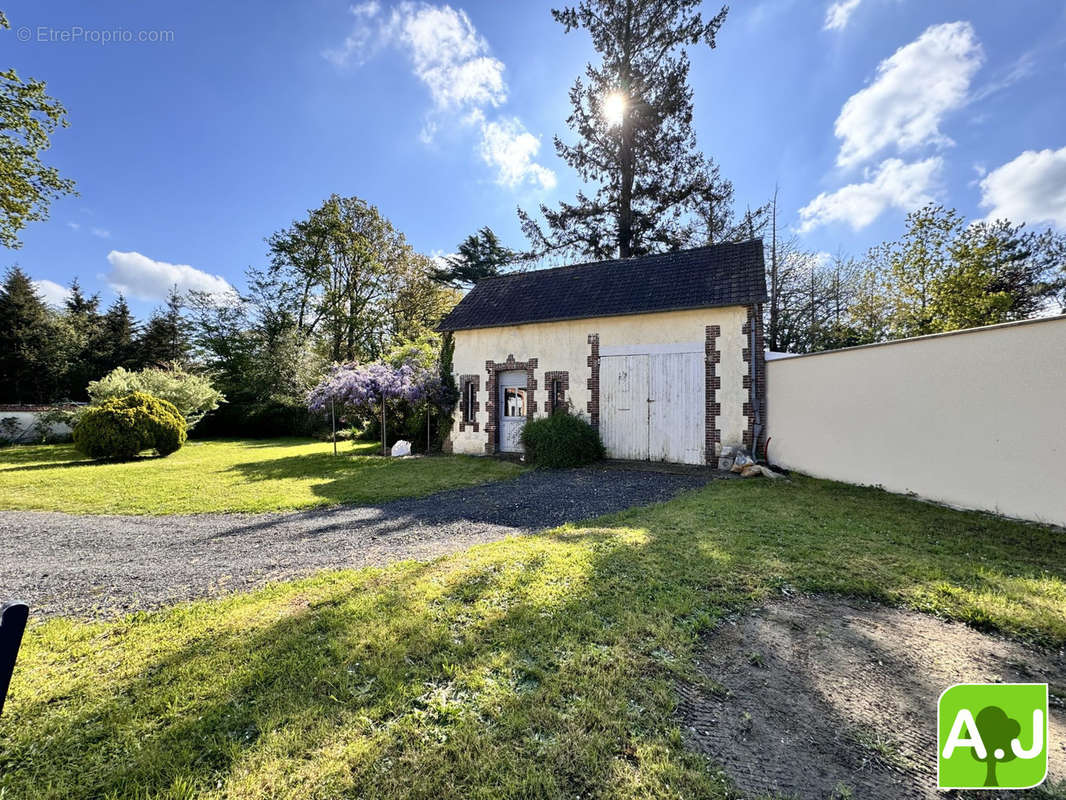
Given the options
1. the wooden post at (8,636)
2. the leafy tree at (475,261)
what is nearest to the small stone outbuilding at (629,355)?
the wooden post at (8,636)

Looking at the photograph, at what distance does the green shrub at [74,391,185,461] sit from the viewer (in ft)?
33.6

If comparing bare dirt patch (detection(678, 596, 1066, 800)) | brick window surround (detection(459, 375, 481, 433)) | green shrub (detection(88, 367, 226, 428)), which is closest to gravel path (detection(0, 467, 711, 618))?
bare dirt patch (detection(678, 596, 1066, 800))

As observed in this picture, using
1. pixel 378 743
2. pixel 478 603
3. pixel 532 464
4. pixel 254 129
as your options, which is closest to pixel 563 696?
pixel 378 743

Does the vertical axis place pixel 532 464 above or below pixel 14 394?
below

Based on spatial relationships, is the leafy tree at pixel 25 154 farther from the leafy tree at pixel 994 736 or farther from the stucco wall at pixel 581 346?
the leafy tree at pixel 994 736

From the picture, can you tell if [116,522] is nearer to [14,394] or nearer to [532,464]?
[532,464]

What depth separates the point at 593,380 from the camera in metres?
9.84

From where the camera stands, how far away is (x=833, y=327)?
15898 mm

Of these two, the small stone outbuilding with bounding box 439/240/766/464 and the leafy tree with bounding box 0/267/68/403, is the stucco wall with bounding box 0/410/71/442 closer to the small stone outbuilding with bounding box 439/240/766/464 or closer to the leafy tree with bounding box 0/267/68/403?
the leafy tree with bounding box 0/267/68/403

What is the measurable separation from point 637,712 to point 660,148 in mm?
17999

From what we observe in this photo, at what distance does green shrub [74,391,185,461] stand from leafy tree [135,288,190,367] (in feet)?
44.0

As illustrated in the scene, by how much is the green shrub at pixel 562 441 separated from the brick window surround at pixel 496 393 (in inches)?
45.3

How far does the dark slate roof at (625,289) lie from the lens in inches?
354

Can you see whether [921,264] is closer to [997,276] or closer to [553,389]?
[997,276]
